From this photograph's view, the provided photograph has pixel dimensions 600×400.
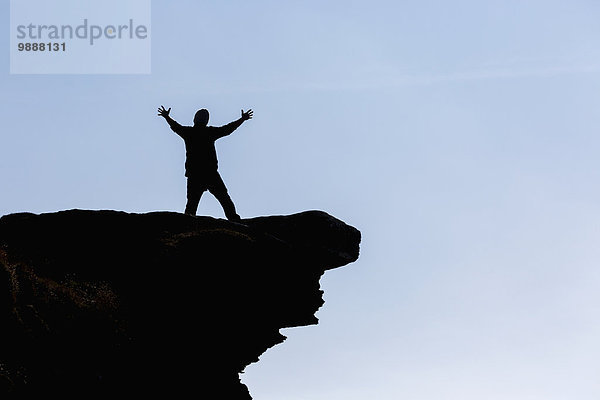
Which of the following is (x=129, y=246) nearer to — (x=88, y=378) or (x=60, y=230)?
(x=60, y=230)

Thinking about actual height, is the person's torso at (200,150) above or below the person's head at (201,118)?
below

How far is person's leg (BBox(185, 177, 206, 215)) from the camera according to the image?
18672 mm

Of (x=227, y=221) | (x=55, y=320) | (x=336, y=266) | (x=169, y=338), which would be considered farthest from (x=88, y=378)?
(x=336, y=266)

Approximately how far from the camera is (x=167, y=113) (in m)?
18.8

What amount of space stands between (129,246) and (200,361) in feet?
8.65

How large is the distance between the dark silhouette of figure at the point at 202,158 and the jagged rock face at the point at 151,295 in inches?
50.4

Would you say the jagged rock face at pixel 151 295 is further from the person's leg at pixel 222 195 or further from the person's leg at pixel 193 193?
the person's leg at pixel 193 193

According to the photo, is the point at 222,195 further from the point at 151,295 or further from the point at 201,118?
the point at 151,295

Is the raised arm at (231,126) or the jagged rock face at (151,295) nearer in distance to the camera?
the jagged rock face at (151,295)

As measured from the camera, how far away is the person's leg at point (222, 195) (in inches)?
733

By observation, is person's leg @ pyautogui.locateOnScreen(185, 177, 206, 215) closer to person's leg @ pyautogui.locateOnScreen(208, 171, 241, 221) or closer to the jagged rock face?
person's leg @ pyautogui.locateOnScreen(208, 171, 241, 221)

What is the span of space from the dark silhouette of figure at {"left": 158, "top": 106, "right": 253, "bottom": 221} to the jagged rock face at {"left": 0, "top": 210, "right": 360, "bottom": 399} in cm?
128

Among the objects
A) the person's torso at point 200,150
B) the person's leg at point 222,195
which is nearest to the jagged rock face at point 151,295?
the person's leg at point 222,195

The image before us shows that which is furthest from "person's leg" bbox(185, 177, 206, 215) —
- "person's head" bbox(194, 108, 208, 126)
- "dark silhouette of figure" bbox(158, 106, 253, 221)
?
"person's head" bbox(194, 108, 208, 126)
